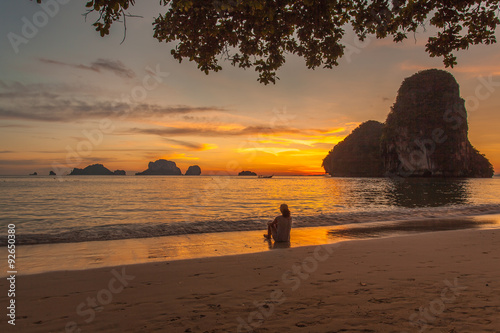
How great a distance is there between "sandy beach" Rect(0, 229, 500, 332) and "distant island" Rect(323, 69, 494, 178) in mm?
135767

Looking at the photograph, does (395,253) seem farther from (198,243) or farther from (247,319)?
(198,243)

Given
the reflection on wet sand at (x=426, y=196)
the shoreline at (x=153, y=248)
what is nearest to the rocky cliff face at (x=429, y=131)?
the reflection on wet sand at (x=426, y=196)

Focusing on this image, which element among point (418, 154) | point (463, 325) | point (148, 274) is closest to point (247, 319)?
point (463, 325)

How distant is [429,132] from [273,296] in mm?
146325

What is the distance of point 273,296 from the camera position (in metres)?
4.61

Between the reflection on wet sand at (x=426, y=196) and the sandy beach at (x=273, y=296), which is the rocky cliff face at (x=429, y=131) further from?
the sandy beach at (x=273, y=296)

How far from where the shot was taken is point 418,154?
12362 centimetres

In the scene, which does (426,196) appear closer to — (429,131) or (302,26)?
(302,26)

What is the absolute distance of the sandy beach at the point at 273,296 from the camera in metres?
3.65

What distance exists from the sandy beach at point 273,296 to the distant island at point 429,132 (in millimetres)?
135767

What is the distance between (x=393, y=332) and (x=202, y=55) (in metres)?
6.42

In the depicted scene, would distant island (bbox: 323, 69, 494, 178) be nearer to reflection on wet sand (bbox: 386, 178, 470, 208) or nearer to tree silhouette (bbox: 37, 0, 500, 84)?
reflection on wet sand (bbox: 386, 178, 470, 208)

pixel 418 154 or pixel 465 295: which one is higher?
pixel 418 154

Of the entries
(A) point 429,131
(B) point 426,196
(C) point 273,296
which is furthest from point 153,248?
(A) point 429,131
